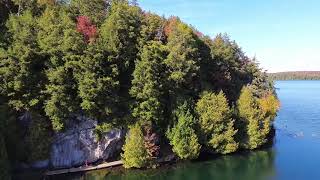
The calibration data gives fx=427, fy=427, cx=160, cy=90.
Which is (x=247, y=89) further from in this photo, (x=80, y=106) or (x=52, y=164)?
(x=52, y=164)

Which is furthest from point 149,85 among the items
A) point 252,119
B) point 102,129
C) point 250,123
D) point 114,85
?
point 252,119

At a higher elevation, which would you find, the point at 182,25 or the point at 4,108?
the point at 182,25

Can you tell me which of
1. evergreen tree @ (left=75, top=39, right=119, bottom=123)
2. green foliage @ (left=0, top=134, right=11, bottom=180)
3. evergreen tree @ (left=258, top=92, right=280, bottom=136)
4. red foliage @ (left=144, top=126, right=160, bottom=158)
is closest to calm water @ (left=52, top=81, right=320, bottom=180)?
red foliage @ (left=144, top=126, right=160, bottom=158)

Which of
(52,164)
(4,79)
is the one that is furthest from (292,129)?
(4,79)

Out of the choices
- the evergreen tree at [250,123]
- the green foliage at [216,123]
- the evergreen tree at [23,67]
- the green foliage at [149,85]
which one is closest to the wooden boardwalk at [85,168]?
the green foliage at [149,85]

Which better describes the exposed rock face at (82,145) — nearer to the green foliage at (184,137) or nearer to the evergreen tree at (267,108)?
the green foliage at (184,137)

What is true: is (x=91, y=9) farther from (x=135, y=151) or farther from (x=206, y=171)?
(x=206, y=171)

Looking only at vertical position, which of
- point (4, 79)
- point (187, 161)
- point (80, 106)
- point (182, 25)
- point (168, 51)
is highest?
point (182, 25)
